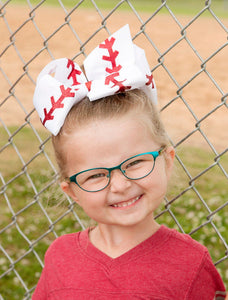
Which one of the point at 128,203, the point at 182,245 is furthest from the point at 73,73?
the point at 182,245

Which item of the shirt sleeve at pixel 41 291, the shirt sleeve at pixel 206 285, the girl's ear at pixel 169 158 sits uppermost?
the girl's ear at pixel 169 158

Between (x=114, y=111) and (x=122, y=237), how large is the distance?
477 mm

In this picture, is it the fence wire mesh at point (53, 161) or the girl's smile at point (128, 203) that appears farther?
the fence wire mesh at point (53, 161)

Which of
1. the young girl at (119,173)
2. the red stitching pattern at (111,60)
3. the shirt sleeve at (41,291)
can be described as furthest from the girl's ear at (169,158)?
the shirt sleeve at (41,291)

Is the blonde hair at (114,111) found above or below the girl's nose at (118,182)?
above

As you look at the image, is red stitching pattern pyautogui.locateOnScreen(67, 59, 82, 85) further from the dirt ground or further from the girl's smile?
the dirt ground

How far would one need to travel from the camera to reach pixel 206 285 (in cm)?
183

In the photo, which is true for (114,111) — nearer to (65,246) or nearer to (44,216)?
(65,246)

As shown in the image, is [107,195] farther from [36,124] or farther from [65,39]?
[65,39]

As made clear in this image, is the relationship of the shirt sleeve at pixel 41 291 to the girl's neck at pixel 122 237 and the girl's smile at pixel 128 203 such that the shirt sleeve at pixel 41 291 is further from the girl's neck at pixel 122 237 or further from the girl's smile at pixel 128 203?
the girl's smile at pixel 128 203

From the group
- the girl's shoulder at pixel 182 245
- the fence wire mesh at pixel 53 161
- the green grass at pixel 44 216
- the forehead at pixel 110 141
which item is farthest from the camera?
the green grass at pixel 44 216

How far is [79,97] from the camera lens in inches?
A: 72.4

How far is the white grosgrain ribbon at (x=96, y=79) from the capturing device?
179 cm

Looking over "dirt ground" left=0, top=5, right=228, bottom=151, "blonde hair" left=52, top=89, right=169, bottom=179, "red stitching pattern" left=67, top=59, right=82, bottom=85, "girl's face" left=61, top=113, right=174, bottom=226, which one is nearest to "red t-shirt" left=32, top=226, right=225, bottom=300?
"girl's face" left=61, top=113, right=174, bottom=226
